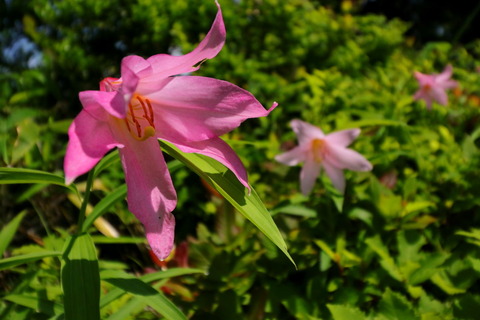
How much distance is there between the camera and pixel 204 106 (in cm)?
66

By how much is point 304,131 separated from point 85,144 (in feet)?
2.96

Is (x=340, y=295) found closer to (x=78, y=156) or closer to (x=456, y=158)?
(x=78, y=156)

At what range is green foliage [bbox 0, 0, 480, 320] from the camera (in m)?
0.92

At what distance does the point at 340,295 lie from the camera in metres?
1.03

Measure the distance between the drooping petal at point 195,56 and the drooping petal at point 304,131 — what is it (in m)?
0.75

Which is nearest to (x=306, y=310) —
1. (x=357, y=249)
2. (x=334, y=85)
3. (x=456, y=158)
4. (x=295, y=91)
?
(x=357, y=249)

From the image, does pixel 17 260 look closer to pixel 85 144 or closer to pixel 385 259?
pixel 85 144

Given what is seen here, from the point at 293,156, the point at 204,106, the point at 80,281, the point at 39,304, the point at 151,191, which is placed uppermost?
the point at 204,106

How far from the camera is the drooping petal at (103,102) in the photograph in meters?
0.55

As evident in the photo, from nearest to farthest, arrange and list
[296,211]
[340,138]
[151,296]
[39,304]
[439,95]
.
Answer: [151,296] < [39,304] < [296,211] < [340,138] < [439,95]

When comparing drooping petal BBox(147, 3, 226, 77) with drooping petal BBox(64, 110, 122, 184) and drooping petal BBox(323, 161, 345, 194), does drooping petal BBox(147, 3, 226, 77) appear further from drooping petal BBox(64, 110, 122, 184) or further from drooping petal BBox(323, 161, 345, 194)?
drooping petal BBox(323, 161, 345, 194)

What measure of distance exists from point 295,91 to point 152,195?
171cm

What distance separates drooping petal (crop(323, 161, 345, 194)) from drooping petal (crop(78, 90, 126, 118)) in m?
0.86

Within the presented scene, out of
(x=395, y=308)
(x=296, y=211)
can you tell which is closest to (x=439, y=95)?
(x=296, y=211)
